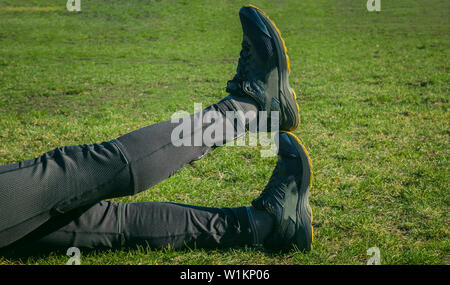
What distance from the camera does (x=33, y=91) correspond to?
8.21 metres

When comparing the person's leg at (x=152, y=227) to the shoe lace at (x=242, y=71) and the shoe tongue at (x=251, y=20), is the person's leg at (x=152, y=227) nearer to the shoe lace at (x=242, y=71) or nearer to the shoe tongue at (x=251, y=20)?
the shoe lace at (x=242, y=71)

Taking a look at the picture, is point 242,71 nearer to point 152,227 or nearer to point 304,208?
point 304,208

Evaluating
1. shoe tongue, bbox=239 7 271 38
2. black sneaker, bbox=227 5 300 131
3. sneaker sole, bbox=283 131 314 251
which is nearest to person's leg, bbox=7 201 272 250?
sneaker sole, bbox=283 131 314 251

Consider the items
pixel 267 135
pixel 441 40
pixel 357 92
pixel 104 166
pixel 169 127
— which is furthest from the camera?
pixel 441 40

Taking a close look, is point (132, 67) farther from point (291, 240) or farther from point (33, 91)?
point (291, 240)

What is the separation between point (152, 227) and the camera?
263 centimetres

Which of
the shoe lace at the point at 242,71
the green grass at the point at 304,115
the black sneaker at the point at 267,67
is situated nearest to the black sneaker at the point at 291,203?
the green grass at the point at 304,115

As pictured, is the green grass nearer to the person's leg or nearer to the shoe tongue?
the person's leg

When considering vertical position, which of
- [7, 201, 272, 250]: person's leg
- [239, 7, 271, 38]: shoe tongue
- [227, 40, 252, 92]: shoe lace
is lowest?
[7, 201, 272, 250]: person's leg

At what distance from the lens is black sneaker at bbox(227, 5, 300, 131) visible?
298cm

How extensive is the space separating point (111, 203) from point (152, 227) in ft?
0.98

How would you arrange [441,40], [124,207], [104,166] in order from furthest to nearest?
[441,40]
[124,207]
[104,166]

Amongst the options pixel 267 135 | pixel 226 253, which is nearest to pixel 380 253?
pixel 226 253
